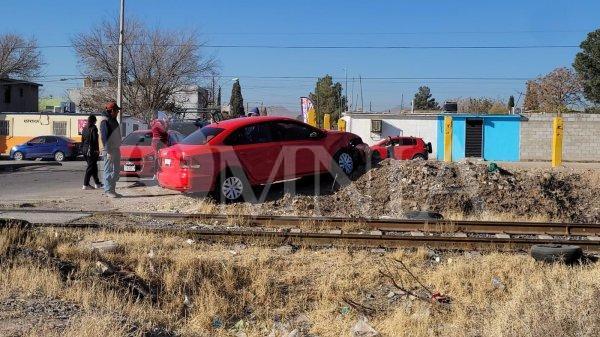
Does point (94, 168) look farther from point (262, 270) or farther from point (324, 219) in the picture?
point (262, 270)

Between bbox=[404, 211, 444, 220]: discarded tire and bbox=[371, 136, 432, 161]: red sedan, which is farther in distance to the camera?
bbox=[371, 136, 432, 161]: red sedan

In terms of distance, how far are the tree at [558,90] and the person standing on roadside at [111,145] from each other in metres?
46.0

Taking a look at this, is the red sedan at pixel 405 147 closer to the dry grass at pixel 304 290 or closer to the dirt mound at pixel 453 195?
the dirt mound at pixel 453 195

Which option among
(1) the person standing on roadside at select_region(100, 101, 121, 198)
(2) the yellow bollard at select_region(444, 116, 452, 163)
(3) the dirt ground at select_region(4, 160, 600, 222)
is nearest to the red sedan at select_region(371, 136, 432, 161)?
(2) the yellow bollard at select_region(444, 116, 452, 163)

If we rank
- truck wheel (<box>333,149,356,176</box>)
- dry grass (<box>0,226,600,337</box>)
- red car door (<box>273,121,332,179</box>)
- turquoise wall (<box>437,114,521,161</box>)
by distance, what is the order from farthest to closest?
turquoise wall (<box>437,114,521,161</box>) < truck wheel (<box>333,149,356,176</box>) < red car door (<box>273,121,332,179</box>) < dry grass (<box>0,226,600,337</box>)

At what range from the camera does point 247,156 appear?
1184 cm

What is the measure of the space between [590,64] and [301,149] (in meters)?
41.0

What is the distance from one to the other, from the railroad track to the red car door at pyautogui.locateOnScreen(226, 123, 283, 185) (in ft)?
4.59

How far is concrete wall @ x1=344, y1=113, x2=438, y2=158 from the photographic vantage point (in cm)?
3616

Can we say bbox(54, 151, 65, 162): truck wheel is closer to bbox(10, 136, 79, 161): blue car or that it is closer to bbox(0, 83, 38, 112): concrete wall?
bbox(10, 136, 79, 161): blue car

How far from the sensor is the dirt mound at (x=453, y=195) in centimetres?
1189

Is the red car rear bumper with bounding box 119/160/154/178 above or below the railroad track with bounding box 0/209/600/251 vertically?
above

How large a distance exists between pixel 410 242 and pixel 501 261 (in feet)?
4.39

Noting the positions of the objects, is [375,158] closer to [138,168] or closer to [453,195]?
[453,195]
